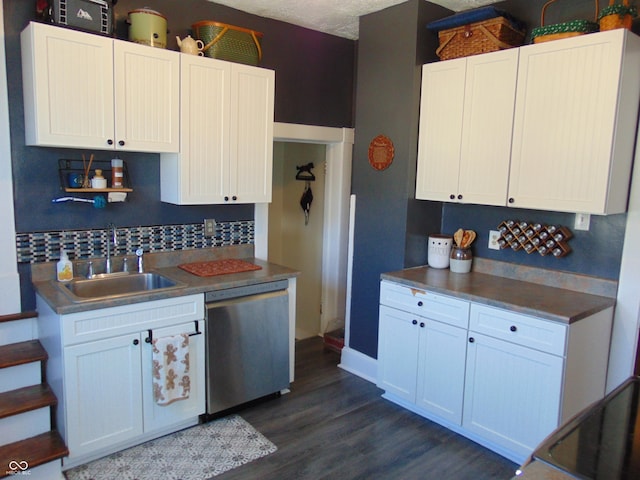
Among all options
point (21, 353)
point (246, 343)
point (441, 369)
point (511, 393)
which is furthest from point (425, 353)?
point (21, 353)

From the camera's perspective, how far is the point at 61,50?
2449 mm

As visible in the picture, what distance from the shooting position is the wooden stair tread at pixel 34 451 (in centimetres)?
230

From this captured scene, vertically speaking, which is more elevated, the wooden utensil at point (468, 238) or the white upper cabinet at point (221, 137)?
the white upper cabinet at point (221, 137)

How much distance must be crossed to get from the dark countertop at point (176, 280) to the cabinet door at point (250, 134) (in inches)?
20.4

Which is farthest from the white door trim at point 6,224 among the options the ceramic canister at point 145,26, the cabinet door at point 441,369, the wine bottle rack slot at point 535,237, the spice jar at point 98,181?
the wine bottle rack slot at point 535,237

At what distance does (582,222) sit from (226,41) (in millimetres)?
2420

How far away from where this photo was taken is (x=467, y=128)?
3012 mm

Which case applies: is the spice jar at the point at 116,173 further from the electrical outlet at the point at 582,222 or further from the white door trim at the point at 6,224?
the electrical outlet at the point at 582,222

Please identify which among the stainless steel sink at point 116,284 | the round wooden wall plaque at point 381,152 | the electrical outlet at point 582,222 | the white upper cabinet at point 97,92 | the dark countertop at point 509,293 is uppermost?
the white upper cabinet at point 97,92

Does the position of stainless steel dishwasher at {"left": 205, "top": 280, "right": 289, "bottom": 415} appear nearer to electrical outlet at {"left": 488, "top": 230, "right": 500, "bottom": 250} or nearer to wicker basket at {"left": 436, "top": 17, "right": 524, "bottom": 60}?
electrical outlet at {"left": 488, "top": 230, "right": 500, "bottom": 250}

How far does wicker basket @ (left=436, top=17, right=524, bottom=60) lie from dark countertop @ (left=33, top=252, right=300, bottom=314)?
1.76 meters

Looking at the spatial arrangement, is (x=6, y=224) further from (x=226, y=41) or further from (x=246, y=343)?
(x=226, y=41)

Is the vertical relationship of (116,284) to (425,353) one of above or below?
above

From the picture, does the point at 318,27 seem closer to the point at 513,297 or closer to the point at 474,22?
the point at 474,22
